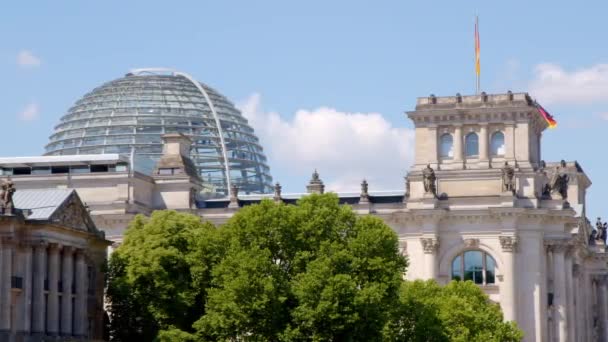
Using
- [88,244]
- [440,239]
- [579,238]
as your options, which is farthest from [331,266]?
[579,238]

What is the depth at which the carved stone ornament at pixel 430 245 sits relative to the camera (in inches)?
7180

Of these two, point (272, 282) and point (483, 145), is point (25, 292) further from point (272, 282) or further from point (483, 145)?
point (483, 145)

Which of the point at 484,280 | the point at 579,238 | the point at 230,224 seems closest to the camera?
the point at 230,224

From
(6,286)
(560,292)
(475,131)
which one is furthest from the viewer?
(475,131)

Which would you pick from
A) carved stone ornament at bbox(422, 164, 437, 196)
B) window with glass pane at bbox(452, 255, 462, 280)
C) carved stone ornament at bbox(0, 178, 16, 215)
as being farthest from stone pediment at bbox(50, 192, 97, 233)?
window with glass pane at bbox(452, 255, 462, 280)

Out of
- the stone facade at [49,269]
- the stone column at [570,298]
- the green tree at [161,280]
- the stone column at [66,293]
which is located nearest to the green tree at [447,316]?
the green tree at [161,280]

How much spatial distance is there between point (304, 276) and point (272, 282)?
256cm

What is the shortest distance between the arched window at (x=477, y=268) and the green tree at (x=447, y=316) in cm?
1172

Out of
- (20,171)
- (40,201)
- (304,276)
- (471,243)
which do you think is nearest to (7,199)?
(40,201)

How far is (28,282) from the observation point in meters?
135

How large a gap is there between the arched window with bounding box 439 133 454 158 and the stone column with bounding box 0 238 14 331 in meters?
65.4

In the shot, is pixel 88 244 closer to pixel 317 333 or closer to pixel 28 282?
pixel 28 282

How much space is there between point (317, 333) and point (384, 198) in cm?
5519

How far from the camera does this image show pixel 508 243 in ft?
593
